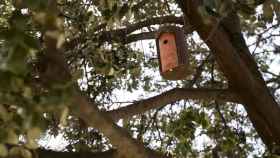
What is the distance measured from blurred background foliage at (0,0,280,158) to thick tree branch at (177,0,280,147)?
0.19m

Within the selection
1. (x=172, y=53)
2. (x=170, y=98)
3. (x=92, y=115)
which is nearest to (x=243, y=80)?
(x=170, y=98)

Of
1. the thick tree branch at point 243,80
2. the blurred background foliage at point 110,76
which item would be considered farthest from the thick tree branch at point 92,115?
the thick tree branch at point 243,80

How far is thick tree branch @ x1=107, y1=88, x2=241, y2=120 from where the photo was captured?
352 cm

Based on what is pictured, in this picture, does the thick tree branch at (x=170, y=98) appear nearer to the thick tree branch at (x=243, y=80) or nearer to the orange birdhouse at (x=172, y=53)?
the thick tree branch at (x=243, y=80)

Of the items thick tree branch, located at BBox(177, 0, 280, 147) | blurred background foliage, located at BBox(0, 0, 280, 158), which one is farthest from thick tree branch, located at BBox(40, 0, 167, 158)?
thick tree branch, located at BBox(177, 0, 280, 147)

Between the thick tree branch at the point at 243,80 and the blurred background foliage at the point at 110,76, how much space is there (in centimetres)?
19

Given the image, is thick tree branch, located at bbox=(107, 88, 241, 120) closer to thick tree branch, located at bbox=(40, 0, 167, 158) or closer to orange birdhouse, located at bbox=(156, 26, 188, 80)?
orange birdhouse, located at bbox=(156, 26, 188, 80)

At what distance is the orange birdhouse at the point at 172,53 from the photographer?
3422 mm

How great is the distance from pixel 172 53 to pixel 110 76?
1.37ft

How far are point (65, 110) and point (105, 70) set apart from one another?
3.50ft

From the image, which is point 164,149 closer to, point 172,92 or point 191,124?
point 191,124

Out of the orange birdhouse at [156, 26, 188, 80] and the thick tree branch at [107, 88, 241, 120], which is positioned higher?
the orange birdhouse at [156, 26, 188, 80]

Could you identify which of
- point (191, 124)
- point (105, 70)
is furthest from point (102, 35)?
point (105, 70)

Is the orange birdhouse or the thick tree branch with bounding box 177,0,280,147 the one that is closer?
the orange birdhouse
